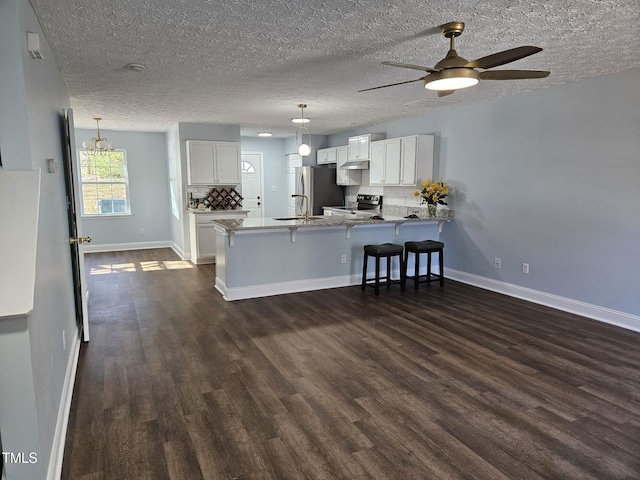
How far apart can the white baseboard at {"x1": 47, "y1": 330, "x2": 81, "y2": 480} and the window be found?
5.51 m

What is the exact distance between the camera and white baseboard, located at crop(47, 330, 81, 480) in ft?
6.12

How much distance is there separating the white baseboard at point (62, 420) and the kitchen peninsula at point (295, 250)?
1991 millimetres

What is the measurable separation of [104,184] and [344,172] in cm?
469

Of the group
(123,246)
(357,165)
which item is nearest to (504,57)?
(357,165)

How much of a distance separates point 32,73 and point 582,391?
3878 mm

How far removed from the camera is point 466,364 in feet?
10.3

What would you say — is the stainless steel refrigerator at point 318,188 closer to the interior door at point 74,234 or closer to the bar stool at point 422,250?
the bar stool at point 422,250

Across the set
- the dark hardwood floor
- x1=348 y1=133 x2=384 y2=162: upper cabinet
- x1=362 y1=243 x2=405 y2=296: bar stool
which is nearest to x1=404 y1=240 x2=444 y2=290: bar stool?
x1=362 y1=243 x2=405 y2=296: bar stool

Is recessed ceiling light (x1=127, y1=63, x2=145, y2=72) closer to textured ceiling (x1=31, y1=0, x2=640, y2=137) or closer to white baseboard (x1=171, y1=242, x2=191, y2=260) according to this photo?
textured ceiling (x1=31, y1=0, x2=640, y2=137)

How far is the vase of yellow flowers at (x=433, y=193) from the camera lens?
219 inches

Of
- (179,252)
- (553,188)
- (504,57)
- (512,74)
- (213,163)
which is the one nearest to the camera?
(504,57)

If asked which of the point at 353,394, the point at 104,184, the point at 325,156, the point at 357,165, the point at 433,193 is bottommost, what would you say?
the point at 353,394

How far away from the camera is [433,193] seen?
5.59m

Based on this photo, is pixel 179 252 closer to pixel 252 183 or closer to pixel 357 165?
pixel 252 183
